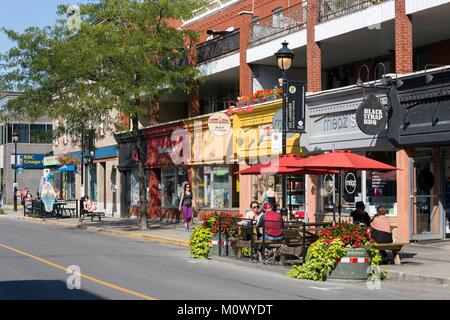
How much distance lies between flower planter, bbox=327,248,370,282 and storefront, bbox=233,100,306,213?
10.4 m

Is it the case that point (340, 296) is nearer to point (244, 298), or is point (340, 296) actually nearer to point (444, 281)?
point (244, 298)

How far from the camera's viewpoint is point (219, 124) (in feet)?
90.0

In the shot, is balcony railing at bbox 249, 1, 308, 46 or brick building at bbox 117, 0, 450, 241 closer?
brick building at bbox 117, 0, 450, 241

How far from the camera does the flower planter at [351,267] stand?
44.7 ft

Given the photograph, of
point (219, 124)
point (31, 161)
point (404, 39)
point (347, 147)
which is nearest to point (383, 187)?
point (347, 147)

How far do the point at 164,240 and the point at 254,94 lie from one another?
284 inches

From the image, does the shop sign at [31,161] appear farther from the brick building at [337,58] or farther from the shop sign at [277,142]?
the shop sign at [277,142]

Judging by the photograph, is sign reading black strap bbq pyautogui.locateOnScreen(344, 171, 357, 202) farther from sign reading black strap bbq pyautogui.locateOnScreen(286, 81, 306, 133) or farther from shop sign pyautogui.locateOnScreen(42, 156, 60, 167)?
shop sign pyautogui.locateOnScreen(42, 156, 60, 167)

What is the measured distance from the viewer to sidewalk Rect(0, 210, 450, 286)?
13.9 metres

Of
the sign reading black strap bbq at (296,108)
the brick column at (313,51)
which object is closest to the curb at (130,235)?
the sign reading black strap bbq at (296,108)

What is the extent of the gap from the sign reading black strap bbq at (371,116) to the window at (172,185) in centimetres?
1426

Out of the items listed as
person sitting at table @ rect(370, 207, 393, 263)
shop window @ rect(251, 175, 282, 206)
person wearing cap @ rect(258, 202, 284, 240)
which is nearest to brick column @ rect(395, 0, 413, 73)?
person sitting at table @ rect(370, 207, 393, 263)

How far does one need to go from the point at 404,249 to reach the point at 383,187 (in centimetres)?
310
